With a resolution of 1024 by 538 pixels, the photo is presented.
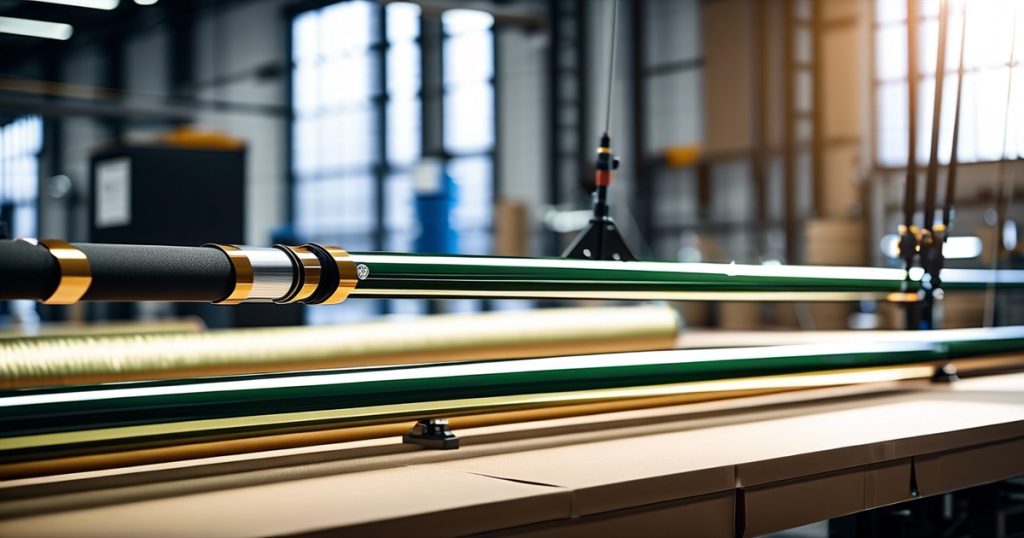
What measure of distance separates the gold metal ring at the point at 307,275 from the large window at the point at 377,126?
956 centimetres

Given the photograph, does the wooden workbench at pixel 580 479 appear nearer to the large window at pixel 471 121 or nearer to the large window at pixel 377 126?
the large window at pixel 377 126

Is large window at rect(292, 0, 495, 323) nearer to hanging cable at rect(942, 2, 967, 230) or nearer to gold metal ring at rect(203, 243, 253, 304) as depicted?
hanging cable at rect(942, 2, 967, 230)

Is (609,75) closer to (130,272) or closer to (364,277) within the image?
(364,277)

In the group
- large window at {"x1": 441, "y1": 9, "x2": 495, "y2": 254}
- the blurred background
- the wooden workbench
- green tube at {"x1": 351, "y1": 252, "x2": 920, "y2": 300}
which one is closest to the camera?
the wooden workbench

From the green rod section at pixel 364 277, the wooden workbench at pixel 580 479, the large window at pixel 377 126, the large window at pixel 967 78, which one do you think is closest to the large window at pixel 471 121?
the large window at pixel 377 126

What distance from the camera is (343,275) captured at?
89 centimetres

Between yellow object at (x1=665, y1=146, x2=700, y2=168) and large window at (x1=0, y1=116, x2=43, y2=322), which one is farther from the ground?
yellow object at (x1=665, y1=146, x2=700, y2=168)

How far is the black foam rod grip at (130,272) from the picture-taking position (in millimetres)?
712

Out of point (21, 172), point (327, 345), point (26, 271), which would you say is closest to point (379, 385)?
point (26, 271)

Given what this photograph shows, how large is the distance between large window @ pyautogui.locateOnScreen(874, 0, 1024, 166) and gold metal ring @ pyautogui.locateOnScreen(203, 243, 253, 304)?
46.9 inches

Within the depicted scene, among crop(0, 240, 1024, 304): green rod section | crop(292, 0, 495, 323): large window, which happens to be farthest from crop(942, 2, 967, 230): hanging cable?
crop(292, 0, 495, 323): large window

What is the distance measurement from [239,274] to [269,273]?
3 cm

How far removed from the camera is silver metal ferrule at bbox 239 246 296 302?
2.80ft

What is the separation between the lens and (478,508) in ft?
2.31
